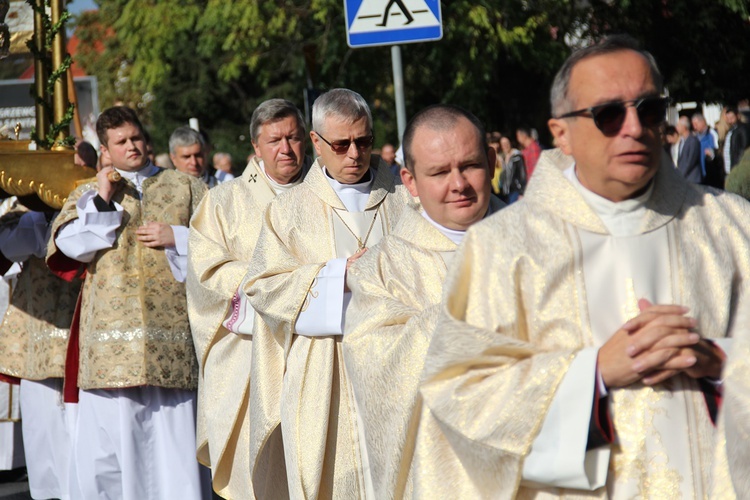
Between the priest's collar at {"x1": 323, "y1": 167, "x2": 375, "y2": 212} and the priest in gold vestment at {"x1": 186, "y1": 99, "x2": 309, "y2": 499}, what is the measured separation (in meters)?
0.69

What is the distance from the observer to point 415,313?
3.50 meters

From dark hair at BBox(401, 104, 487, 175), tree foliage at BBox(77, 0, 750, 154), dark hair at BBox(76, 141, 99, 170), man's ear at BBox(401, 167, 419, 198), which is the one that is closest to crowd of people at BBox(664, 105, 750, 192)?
tree foliage at BBox(77, 0, 750, 154)

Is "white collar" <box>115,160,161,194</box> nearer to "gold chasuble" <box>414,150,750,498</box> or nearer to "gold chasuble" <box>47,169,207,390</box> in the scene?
"gold chasuble" <box>47,169,207,390</box>

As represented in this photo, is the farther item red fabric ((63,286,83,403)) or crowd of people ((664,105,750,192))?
crowd of people ((664,105,750,192))

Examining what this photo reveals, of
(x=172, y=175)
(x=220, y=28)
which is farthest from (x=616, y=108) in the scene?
(x=220, y=28)

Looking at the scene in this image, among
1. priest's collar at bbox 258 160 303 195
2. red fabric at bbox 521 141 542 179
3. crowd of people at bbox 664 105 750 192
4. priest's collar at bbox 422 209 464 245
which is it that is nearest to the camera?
priest's collar at bbox 422 209 464 245

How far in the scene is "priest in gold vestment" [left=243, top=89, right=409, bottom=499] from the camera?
4.95m

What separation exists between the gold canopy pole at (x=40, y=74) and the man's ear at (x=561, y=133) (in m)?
4.42

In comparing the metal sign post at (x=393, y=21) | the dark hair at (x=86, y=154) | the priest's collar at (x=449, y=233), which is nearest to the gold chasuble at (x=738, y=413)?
the priest's collar at (x=449, y=233)

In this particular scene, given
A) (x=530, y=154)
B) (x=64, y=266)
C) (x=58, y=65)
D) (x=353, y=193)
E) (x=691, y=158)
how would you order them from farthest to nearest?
(x=530, y=154), (x=691, y=158), (x=58, y=65), (x=64, y=266), (x=353, y=193)

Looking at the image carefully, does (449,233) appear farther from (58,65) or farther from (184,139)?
(184,139)

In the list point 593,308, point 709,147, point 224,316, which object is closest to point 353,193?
point 224,316

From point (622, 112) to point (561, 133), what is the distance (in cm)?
19

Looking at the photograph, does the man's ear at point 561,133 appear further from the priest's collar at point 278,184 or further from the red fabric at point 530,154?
the red fabric at point 530,154
